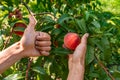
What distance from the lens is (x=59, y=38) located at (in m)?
1.66

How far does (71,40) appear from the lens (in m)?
1.51

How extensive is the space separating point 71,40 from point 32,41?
18 centimetres

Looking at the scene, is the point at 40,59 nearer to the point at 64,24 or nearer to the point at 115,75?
the point at 64,24

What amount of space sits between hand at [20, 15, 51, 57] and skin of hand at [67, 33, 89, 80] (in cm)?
15

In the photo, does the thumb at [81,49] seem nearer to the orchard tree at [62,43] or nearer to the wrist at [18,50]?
the orchard tree at [62,43]

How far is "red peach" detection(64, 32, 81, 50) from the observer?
1516 mm

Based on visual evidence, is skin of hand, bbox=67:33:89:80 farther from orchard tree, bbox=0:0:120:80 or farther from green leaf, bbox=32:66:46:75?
green leaf, bbox=32:66:46:75

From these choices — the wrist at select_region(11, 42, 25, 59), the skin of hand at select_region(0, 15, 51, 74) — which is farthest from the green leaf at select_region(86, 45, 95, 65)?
the wrist at select_region(11, 42, 25, 59)

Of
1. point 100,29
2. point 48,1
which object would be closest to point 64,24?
point 100,29

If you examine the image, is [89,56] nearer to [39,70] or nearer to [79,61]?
[79,61]

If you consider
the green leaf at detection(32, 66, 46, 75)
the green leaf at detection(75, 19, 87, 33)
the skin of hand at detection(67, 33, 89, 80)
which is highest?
the green leaf at detection(75, 19, 87, 33)

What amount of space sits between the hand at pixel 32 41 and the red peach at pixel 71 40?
8cm

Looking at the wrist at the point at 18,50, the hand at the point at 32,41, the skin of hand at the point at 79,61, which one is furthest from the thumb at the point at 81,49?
the wrist at the point at 18,50

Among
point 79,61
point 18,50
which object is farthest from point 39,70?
point 79,61
